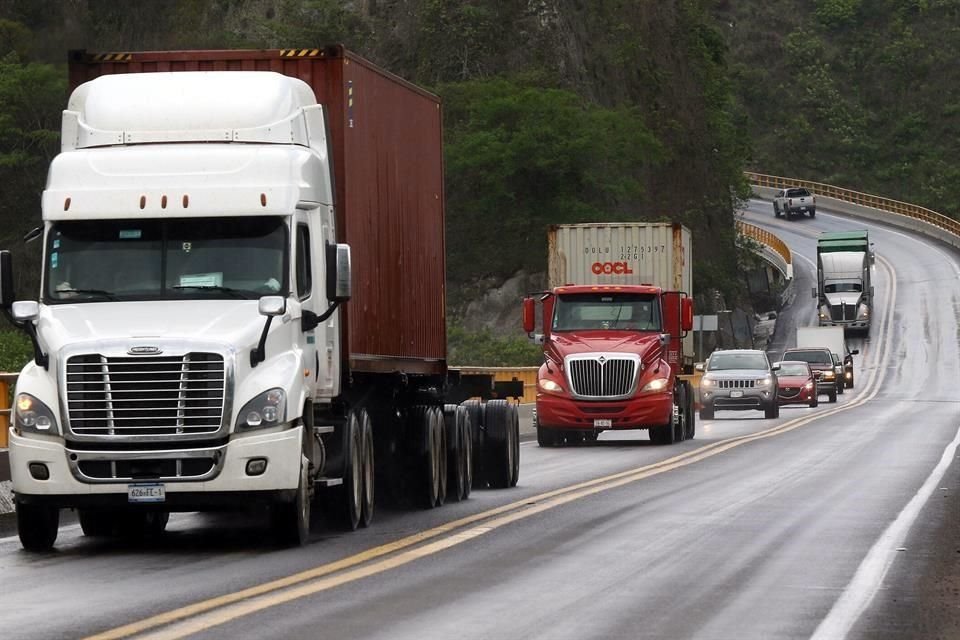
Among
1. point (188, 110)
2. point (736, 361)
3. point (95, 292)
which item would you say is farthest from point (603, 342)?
point (95, 292)

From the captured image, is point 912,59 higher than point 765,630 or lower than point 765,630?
higher

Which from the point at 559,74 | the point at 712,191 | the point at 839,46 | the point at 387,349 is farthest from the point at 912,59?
the point at 387,349

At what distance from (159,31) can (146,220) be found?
79243 millimetres

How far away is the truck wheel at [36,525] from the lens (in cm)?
1446

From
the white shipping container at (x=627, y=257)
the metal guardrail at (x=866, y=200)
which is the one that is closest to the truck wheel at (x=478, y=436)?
the white shipping container at (x=627, y=257)

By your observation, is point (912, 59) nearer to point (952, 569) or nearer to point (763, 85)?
point (763, 85)

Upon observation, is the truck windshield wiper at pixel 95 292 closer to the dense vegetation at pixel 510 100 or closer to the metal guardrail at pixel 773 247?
the dense vegetation at pixel 510 100

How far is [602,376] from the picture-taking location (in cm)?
3250

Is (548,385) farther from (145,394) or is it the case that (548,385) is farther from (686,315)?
(145,394)

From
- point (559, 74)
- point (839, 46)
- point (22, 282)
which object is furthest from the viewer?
point (839, 46)

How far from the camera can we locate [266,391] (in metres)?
14.0

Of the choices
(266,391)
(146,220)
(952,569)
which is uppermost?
(146,220)

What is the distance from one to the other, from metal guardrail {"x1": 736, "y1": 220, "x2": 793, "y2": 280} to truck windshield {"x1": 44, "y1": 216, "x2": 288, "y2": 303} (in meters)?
91.6

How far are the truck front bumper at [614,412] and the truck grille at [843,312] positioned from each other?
59.1 metres
